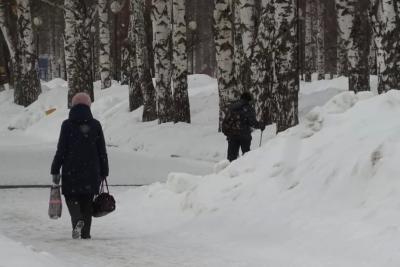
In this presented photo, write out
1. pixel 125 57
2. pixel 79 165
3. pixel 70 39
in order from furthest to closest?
pixel 125 57 < pixel 70 39 < pixel 79 165

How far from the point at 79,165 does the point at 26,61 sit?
22098 millimetres

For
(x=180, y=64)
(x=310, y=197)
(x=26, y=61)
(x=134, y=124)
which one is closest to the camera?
(x=310, y=197)

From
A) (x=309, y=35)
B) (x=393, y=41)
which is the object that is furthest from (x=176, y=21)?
(x=309, y=35)

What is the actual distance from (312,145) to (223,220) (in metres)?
1.50

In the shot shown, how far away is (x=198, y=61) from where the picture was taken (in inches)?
2793

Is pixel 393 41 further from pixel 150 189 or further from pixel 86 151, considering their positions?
pixel 86 151

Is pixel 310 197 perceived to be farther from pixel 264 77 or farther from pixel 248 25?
pixel 248 25

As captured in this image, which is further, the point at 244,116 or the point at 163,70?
the point at 163,70

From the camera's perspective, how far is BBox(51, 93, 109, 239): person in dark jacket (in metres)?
7.56

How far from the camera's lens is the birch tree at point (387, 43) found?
12641 mm

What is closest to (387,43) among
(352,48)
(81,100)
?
(352,48)

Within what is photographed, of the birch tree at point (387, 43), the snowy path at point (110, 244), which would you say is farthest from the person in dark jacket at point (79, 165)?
the birch tree at point (387, 43)

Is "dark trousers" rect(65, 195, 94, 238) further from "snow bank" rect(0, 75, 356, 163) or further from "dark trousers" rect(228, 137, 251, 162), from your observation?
"snow bank" rect(0, 75, 356, 163)

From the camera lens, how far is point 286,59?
1428 cm
